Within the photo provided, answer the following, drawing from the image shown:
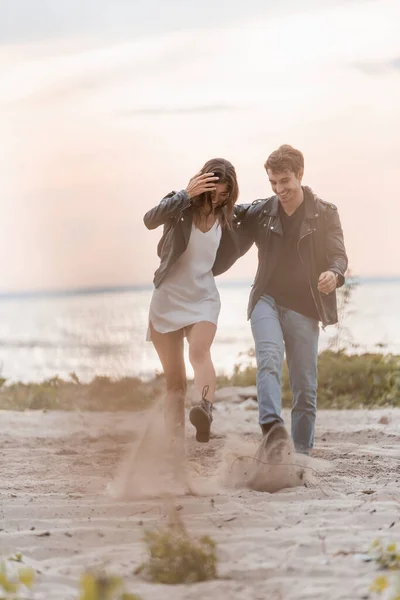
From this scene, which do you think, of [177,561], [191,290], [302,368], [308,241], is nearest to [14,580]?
[177,561]

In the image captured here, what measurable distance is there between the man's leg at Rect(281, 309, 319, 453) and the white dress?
553 millimetres

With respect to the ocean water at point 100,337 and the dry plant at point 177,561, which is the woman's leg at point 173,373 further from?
the dry plant at point 177,561

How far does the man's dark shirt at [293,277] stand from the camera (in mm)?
5906

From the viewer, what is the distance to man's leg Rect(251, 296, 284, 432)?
222 inches

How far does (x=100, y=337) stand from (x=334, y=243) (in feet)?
5.31

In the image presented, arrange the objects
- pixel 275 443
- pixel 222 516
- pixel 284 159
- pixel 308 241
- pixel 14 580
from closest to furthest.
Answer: pixel 14 580, pixel 222 516, pixel 275 443, pixel 284 159, pixel 308 241

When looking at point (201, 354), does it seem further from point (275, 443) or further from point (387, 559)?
point (387, 559)

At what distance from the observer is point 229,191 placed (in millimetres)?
5590

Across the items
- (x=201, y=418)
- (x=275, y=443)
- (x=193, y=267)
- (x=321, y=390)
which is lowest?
(x=321, y=390)

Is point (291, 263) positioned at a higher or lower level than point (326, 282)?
higher

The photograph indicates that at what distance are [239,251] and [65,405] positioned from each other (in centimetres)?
521

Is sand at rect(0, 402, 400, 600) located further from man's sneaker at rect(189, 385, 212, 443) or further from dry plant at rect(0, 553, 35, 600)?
man's sneaker at rect(189, 385, 212, 443)

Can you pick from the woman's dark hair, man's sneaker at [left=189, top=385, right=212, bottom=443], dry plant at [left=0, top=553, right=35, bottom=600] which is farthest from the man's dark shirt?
dry plant at [left=0, top=553, right=35, bottom=600]

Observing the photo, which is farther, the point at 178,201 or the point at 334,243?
the point at 334,243
